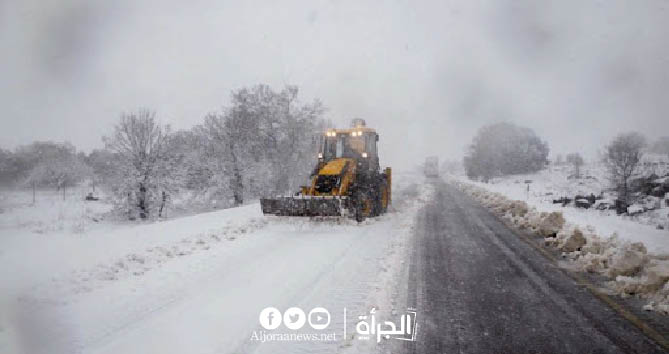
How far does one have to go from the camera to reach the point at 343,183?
1263 cm

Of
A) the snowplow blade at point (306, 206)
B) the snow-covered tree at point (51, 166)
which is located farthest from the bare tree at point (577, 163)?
the snow-covered tree at point (51, 166)

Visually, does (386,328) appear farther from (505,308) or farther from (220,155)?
(220,155)

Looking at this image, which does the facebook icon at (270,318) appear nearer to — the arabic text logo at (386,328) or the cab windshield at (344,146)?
the arabic text logo at (386,328)

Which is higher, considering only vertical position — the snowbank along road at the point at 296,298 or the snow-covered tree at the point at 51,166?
the snow-covered tree at the point at 51,166

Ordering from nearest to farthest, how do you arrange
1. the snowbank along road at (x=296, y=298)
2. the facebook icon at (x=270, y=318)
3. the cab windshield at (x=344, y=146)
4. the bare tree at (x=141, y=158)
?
1. the snowbank along road at (x=296, y=298)
2. the facebook icon at (x=270, y=318)
3. the cab windshield at (x=344, y=146)
4. the bare tree at (x=141, y=158)

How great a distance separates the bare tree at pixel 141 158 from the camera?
26.6m

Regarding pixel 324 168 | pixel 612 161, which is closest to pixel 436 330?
pixel 324 168

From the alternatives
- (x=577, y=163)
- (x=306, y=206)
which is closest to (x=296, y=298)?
(x=306, y=206)

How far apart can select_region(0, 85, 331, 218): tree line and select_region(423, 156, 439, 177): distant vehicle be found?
39.8 m

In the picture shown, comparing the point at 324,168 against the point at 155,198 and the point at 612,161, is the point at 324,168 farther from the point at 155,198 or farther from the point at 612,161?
the point at 612,161

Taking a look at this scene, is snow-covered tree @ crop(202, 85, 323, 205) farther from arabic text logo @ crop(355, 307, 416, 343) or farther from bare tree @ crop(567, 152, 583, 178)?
bare tree @ crop(567, 152, 583, 178)

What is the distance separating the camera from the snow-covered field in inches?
168

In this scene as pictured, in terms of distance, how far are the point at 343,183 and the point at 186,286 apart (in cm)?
731

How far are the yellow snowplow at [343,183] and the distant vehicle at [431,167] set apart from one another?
175 ft
